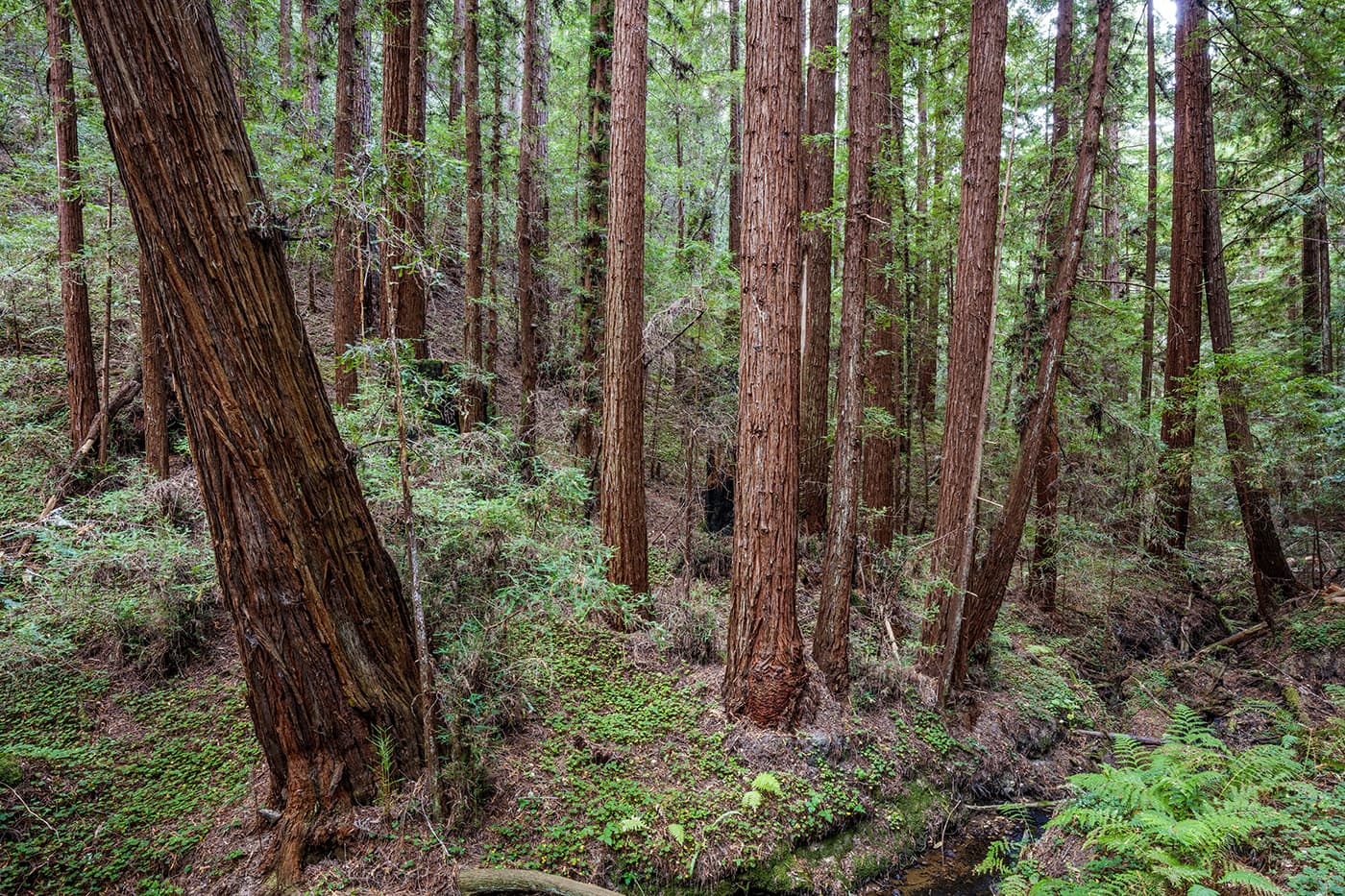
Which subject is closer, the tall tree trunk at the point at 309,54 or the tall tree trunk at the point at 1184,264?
the tall tree trunk at the point at 1184,264

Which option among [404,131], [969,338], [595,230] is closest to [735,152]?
[595,230]

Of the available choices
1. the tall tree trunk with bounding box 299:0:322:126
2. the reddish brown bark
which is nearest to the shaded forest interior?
the tall tree trunk with bounding box 299:0:322:126

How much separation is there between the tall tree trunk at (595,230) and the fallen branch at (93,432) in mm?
6630

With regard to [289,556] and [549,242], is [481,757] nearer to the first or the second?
[289,556]

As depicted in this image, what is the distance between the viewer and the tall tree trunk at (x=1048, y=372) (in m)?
6.42

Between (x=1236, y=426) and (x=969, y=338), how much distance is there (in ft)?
18.1

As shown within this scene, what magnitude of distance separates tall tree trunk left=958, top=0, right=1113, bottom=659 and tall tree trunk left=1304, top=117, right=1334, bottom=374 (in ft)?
21.0

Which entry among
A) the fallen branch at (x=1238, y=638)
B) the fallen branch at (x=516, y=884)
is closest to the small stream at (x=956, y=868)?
the fallen branch at (x=516, y=884)

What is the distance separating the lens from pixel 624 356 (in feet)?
22.2

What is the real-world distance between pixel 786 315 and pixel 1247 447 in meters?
8.16

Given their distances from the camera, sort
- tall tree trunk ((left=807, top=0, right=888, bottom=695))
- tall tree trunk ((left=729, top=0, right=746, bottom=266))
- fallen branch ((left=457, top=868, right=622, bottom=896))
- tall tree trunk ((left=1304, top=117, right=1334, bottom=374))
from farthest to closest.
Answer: tall tree trunk ((left=729, top=0, right=746, bottom=266))
tall tree trunk ((left=1304, top=117, right=1334, bottom=374))
tall tree trunk ((left=807, top=0, right=888, bottom=695))
fallen branch ((left=457, top=868, right=622, bottom=896))

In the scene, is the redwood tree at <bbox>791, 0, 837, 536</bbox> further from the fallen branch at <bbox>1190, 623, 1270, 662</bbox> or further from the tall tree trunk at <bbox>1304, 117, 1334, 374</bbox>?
the tall tree trunk at <bbox>1304, 117, 1334, 374</bbox>

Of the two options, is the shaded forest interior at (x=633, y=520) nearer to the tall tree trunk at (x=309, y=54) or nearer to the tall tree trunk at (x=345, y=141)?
the tall tree trunk at (x=345, y=141)

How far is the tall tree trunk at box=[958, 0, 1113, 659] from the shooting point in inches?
253
